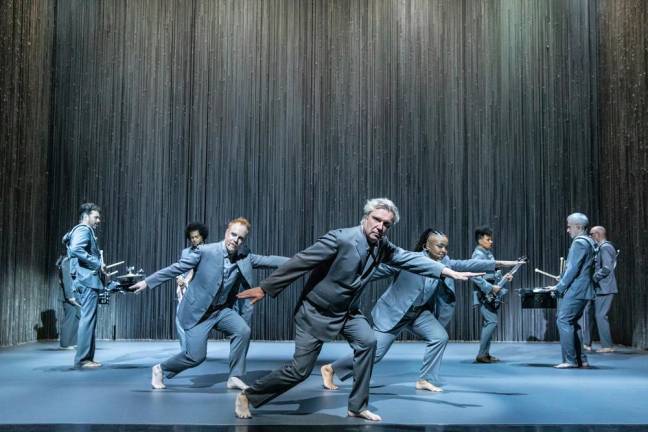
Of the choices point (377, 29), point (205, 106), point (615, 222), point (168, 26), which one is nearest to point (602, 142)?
point (615, 222)

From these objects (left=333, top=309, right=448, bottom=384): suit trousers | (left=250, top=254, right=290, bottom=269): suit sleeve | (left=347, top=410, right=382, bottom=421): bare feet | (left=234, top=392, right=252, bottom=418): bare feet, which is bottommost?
(left=347, top=410, right=382, bottom=421): bare feet

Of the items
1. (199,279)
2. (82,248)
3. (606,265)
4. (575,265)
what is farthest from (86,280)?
(606,265)

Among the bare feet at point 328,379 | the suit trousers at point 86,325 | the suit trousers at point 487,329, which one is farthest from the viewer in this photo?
the suit trousers at point 487,329

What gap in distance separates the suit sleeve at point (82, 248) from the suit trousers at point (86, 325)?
0.27 metres

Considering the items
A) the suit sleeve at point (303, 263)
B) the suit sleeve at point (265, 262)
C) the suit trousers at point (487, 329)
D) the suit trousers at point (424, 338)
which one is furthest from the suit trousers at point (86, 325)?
the suit trousers at point (487, 329)

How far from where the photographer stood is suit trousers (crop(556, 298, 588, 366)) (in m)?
7.42

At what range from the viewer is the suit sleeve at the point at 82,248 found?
722cm

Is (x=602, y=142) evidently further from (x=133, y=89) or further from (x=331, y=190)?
(x=133, y=89)

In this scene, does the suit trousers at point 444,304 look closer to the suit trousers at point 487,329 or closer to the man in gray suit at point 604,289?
the suit trousers at point 487,329

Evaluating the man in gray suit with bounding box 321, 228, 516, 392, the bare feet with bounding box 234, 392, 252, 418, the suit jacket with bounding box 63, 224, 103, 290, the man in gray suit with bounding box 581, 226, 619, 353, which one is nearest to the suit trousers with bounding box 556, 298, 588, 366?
the man in gray suit with bounding box 581, 226, 619, 353

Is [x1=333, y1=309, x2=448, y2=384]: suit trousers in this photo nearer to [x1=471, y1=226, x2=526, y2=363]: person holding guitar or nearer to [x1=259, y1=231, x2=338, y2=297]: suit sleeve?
[x1=259, y1=231, x2=338, y2=297]: suit sleeve

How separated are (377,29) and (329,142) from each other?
2064 mm

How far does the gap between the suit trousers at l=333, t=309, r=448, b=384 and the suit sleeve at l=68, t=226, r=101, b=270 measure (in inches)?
117

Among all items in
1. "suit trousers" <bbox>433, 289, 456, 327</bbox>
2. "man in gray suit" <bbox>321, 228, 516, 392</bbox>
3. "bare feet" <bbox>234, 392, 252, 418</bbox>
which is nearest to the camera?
"bare feet" <bbox>234, 392, 252, 418</bbox>
